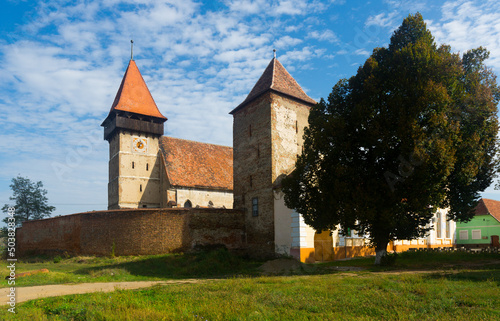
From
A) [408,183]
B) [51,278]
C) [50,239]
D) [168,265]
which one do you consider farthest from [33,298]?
[50,239]

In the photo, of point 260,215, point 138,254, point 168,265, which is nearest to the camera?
point 168,265

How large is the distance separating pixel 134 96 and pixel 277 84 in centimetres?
1761

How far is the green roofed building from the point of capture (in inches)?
1516

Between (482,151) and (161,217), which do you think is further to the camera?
(161,217)

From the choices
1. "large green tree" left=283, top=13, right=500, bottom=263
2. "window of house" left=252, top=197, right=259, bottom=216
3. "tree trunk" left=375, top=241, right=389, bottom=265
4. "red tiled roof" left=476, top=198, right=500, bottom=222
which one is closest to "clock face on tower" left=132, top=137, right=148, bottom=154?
"window of house" left=252, top=197, right=259, bottom=216

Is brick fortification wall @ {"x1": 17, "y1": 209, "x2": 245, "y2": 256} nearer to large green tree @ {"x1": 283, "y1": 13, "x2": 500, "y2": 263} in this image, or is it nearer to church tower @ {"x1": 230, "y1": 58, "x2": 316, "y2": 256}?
church tower @ {"x1": 230, "y1": 58, "x2": 316, "y2": 256}

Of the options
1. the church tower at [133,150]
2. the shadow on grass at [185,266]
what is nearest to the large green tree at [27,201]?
the church tower at [133,150]

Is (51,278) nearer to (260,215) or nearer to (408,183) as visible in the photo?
(260,215)

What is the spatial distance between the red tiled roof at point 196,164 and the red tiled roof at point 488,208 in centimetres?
2893

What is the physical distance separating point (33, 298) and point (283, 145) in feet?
56.4

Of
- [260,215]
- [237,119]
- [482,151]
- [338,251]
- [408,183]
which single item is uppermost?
[237,119]

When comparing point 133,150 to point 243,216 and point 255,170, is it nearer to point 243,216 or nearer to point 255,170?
point 243,216

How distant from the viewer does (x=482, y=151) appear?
53.0 feet

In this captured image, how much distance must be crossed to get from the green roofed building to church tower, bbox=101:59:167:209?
1377 inches
